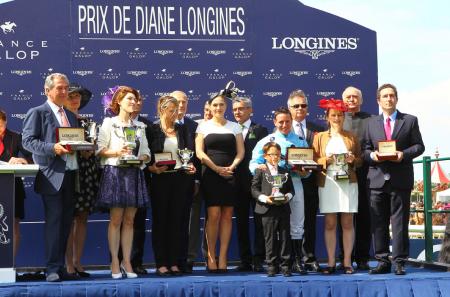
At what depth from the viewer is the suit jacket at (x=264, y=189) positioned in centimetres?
Result: 629

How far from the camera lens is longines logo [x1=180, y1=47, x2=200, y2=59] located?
26.6ft

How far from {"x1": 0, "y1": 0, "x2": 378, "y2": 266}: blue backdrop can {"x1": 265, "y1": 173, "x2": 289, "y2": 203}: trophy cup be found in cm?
202

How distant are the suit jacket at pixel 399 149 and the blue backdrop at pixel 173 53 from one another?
1806 millimetres

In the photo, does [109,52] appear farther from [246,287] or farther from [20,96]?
[246,287]

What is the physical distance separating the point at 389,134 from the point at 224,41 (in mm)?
2488

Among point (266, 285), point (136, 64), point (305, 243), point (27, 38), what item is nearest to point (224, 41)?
point (136, 64)

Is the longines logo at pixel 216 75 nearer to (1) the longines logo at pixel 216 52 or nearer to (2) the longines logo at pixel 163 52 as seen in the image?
(1) the longines logo at pixel 216 52

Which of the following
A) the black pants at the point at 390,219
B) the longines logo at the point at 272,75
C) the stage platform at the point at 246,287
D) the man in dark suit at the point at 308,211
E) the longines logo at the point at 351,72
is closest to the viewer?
the stage platform at the point at 246,287

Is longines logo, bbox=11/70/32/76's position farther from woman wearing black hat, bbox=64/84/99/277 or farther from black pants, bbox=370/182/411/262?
black pants, bbox=370/182/411/262

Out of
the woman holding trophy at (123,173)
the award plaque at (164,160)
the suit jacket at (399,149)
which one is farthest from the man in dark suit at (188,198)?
the suit jacket at (399,149)

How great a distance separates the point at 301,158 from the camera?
6316 millimetres

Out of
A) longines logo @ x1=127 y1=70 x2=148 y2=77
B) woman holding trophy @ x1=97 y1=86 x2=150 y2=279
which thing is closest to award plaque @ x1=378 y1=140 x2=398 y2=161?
woman holding trophy @ x1=97 y1=86 x2=150 y2=279

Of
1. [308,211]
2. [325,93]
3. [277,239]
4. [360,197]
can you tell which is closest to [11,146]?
[277,239]

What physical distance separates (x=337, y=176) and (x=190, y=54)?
8.36 feet
